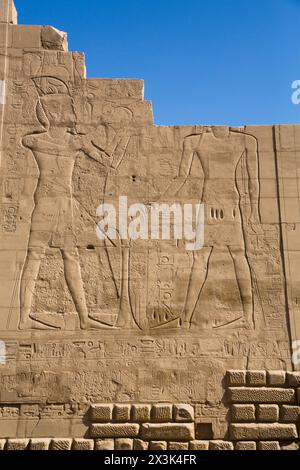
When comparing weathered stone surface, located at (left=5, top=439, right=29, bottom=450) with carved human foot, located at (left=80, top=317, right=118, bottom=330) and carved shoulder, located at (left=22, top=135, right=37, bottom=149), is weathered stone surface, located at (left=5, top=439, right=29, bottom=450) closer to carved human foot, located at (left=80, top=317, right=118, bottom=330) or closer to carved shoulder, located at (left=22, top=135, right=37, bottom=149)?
carved human foot, located at (left=80, top=317, right=118, bottom=330)

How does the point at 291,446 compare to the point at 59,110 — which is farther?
the point at 59,110

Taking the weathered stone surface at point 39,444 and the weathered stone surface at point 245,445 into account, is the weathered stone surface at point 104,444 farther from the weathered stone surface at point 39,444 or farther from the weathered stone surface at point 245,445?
the weathered stone surface at point 245,445

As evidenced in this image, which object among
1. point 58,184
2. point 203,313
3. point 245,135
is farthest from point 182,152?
point 203,313

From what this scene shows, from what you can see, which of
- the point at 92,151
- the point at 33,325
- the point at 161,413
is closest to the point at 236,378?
the point at 161,413

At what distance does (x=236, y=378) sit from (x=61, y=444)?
7.88 feet

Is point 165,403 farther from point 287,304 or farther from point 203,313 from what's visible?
point 287,304

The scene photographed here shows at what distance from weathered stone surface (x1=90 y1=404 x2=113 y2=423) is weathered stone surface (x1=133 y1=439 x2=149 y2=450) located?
43cm

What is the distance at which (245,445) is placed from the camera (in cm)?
591

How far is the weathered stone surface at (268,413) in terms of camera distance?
6.02 metres

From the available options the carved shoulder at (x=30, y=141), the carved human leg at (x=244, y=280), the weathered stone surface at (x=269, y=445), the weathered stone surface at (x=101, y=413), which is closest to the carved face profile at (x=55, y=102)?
the carved shoulder at (x=30, y=141)

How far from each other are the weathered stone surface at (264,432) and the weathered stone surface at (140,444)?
110 cm

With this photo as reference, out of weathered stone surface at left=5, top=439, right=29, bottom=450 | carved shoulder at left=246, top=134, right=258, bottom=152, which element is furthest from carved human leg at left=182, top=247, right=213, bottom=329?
weathered stone surface at left=5, top=439, right=29, bottom=450

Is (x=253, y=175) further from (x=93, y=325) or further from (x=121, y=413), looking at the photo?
(x=121, y=413)
